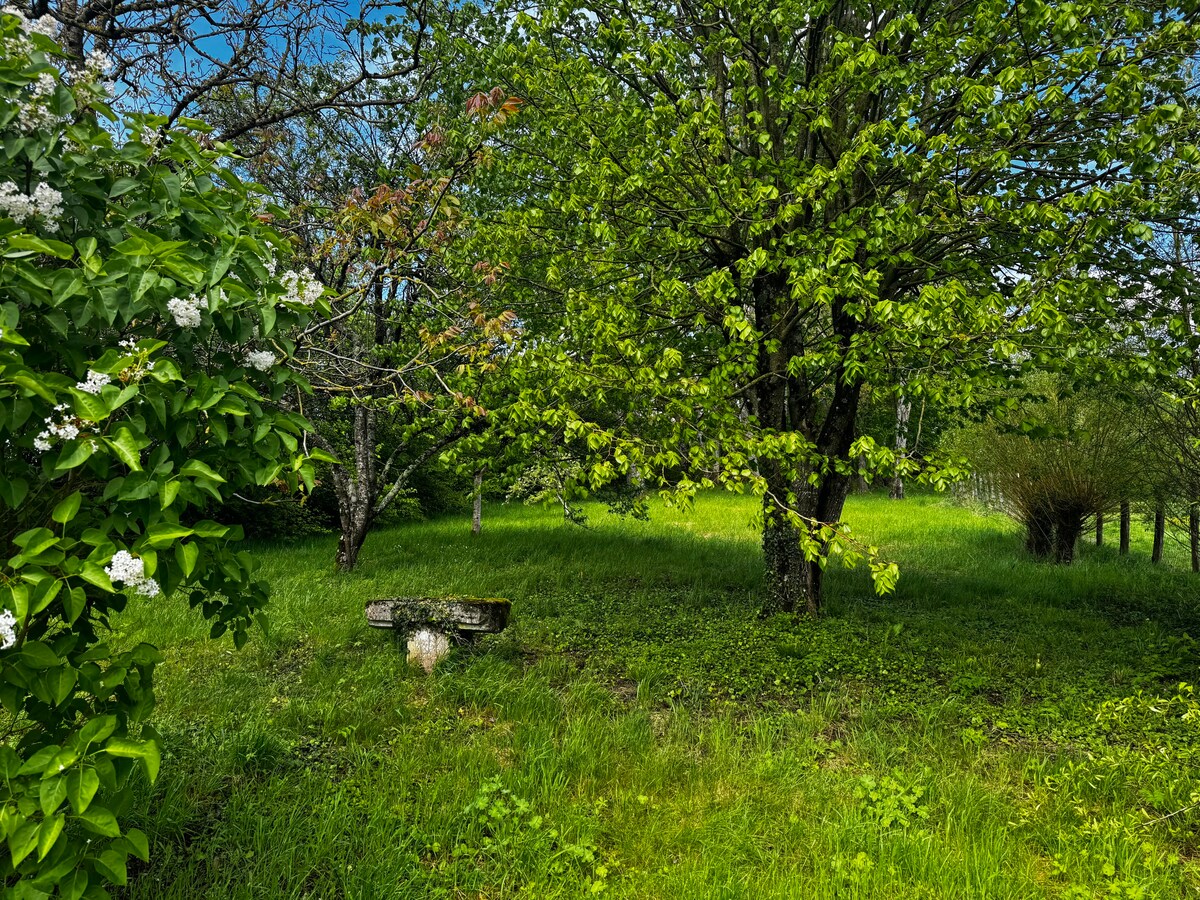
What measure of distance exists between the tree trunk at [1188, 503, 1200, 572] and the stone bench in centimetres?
874

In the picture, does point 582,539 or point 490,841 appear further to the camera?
point 582,539

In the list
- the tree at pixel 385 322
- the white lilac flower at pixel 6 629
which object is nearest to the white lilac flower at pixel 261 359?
the white lilac flower at pixel 6 629

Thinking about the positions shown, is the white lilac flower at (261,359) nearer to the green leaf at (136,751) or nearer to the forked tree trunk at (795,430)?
the green leaf at (136,751)

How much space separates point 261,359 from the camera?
6.75ft

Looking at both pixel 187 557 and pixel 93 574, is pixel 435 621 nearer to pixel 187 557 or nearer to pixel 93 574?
pixel 187 557

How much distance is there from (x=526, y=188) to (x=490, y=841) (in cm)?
640

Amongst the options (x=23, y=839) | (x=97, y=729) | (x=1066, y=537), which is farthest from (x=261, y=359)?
(x=1066, y=537)

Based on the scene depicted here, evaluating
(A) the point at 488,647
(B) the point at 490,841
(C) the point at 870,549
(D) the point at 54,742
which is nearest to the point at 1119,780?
(C) the point at 870,549

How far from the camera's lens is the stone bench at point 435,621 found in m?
5.62

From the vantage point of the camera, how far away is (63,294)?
64.1 inches

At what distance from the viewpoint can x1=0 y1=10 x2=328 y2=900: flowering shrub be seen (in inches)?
61.5

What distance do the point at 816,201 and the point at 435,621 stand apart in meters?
4.65

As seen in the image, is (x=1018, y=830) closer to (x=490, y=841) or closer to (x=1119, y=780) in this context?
(x=1119, y=780)

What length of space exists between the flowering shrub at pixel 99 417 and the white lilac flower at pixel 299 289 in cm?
2
